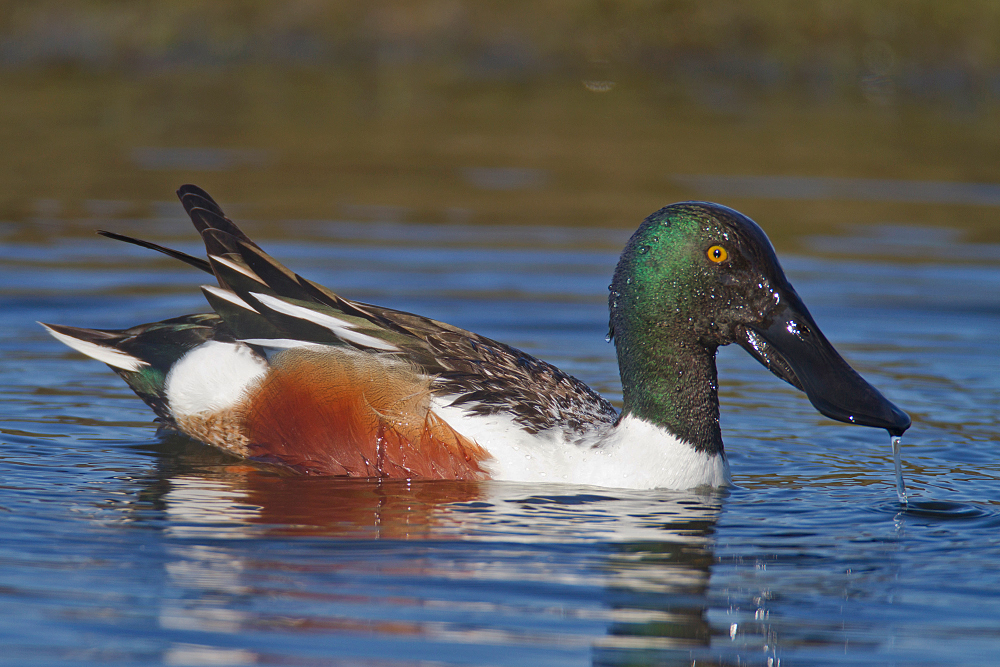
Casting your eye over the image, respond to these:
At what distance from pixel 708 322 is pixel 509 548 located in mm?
1211

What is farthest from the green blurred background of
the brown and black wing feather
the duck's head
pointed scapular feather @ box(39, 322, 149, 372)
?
the duck's head

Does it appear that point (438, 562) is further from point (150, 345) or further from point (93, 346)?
point (93, 346)

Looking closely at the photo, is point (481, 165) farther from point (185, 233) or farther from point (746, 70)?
point (746, 70)

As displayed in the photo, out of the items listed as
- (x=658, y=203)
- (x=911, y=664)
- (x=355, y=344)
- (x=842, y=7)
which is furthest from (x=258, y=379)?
(x=842, y=7)

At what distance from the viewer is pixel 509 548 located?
443 cm

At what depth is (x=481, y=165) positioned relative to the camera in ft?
42.5

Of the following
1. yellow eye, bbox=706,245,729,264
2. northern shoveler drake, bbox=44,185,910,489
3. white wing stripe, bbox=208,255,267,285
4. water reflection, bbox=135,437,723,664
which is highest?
yellow eye, bbox=706,245,729,264

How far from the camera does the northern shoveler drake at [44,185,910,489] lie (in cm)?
496

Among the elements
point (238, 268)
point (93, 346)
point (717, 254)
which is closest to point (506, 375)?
point (717, 254)

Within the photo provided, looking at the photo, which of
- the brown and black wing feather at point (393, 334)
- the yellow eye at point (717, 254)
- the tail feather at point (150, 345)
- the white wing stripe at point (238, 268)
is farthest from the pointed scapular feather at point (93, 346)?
the yellow eye at point (717, 254)

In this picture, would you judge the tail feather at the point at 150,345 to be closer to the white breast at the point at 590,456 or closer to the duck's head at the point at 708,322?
the white breast at the point at 590,456

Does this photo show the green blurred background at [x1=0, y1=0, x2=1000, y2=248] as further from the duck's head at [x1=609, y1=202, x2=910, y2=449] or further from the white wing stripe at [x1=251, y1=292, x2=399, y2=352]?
the duck's head at [x1=609, y1=202, x2=910, y2=449]

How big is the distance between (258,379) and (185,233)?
4897mm

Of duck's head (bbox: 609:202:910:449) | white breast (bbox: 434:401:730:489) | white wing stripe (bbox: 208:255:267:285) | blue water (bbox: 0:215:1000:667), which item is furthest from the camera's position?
white wing stripe (bbox: 208:255:267:285)
